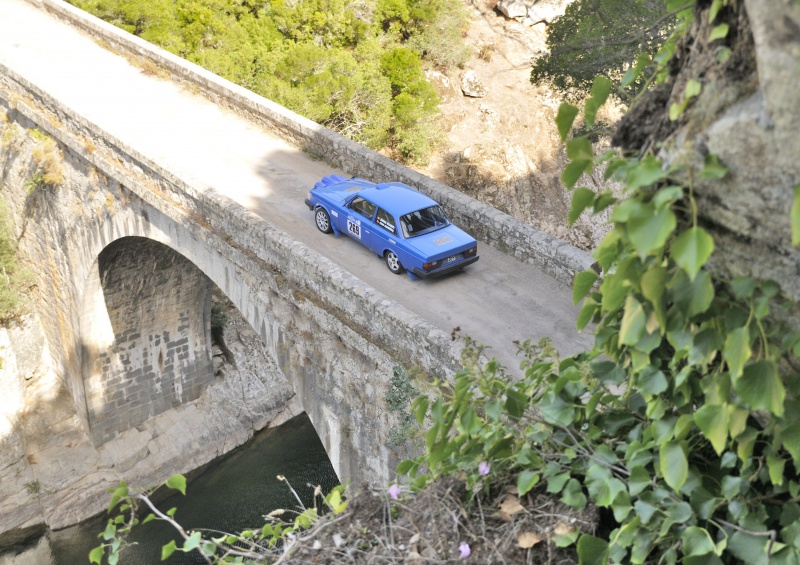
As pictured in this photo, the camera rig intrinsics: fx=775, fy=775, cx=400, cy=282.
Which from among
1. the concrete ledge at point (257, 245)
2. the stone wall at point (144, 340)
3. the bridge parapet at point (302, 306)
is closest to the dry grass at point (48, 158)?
the concrete ledge at point (257, 245)

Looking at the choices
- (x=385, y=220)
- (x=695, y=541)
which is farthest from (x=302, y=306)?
(x=695, y=541)

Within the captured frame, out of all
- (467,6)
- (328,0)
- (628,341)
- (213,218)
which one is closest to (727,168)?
(628,341)

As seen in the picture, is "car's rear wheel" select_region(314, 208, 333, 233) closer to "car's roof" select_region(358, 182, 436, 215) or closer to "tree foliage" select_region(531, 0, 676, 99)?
"car's roof" select_region(358, 182, 436, 215)

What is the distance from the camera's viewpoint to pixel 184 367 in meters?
19.7

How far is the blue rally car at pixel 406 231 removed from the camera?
984cm

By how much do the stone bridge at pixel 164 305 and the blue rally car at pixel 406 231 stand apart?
37.9 inches

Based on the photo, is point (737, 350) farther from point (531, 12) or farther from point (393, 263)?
point (531, 12)

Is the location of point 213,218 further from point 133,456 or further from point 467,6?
point 467,6

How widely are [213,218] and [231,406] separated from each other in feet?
32.4

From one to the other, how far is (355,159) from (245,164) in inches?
80.7

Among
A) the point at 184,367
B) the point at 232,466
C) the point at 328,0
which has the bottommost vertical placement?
the point at 232,466

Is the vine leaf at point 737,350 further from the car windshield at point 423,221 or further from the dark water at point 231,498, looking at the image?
Answer: the dark water at point 231,498

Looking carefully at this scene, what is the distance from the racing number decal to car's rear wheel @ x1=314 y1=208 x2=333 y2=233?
1.64ft

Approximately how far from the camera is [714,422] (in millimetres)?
3006
